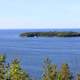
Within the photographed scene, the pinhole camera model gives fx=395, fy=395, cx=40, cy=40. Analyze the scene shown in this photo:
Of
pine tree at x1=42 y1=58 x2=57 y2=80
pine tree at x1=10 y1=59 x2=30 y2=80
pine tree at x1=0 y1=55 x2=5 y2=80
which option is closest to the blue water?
pine tree at x1=42 y1=58 x2=57 y2=80

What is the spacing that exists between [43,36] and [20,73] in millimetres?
161980

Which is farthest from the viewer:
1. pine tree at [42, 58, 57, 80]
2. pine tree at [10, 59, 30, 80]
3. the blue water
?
the blue water

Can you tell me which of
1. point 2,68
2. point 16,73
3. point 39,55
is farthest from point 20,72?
point 39,55

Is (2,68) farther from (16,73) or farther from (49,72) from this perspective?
(49,72)

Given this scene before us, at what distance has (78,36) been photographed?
575ft

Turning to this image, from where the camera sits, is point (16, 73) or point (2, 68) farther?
point (2, 68)

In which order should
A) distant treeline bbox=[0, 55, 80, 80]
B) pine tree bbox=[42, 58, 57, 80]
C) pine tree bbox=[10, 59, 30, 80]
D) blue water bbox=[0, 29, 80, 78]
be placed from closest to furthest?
pine tree bbox=[10, 59, 30, 80], distant treeline bbox=[0, 55, 80, 80], pine tree bbox=[42, 58, 57, 80], blue water bbox=[0, 29, 80, 78]

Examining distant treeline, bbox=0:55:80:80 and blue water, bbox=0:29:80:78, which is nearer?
distant treeline, bbox=0:55:80:80

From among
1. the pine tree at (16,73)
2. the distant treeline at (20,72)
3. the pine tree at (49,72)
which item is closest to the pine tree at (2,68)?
the distant treeline at (20,72)

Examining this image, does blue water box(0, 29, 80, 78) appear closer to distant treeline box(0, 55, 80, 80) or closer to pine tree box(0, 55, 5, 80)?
distant treeline box(0, 55, 80, 80)

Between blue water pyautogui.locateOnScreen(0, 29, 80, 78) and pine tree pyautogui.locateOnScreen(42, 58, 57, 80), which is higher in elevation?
pine tree pyautogui.locateOnScreen(42, 58, 57, 80)

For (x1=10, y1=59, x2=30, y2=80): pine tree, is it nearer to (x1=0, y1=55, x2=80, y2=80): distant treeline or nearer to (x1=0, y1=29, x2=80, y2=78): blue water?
(x1=0, y1=55, x2=80, y2=80): distant treeline

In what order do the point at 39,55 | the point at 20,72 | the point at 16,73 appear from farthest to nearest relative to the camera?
the point at 39,55 < the point at 20,72 < the point at 16,73

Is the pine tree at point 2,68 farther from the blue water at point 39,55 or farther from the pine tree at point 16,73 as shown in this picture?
the blue water at point 39,55
